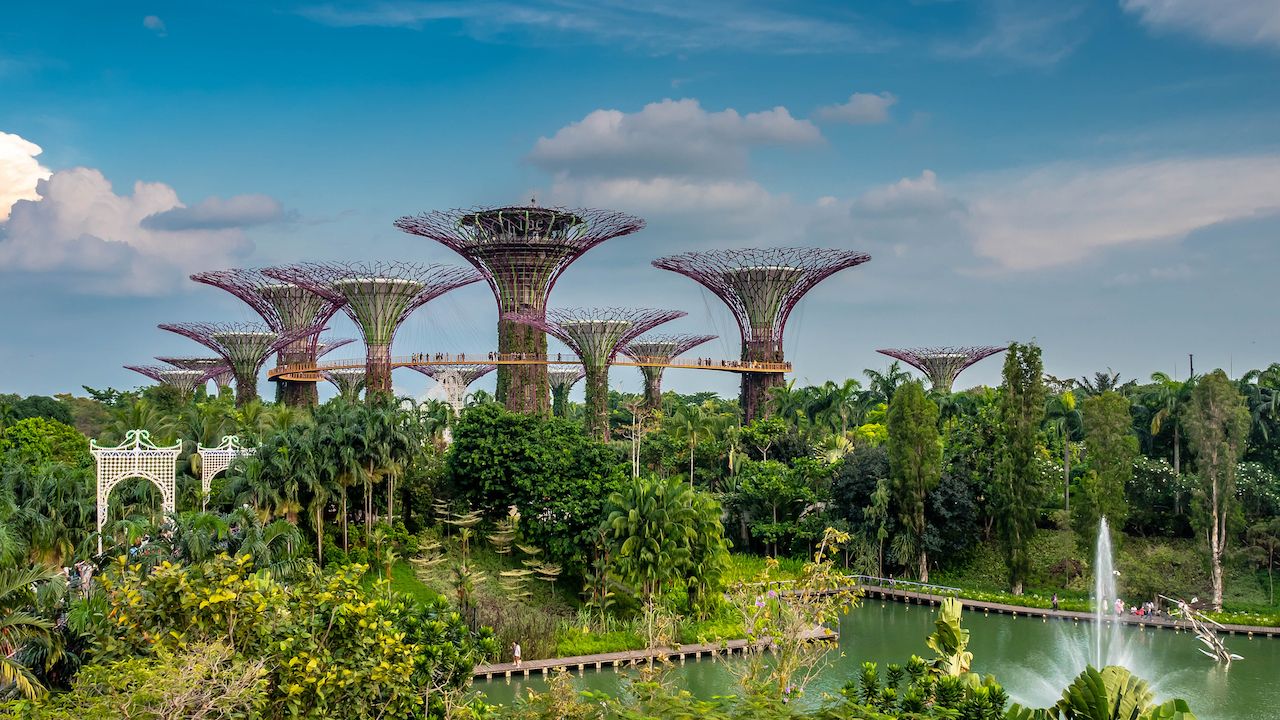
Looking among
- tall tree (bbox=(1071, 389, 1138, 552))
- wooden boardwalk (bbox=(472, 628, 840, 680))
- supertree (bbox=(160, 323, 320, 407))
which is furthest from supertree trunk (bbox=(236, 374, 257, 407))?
tall tree (bbox=(1071, 389, 1138, 552))

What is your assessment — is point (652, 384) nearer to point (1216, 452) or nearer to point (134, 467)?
point (1216, 452)

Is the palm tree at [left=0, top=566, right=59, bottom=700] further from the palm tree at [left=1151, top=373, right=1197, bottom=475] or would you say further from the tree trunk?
the palm tree at [left=1151, top=373, right=1197, bottom=475]

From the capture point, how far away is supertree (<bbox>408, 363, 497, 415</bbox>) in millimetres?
67875

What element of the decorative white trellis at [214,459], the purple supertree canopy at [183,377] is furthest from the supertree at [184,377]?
the decorative white trellis at [214,459]

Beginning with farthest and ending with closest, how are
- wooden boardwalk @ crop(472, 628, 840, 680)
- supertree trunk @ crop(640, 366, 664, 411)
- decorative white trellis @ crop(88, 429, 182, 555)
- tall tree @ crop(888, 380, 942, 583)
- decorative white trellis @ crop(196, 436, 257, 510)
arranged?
supertree trunk @ crop(640, 366, 664, 411), tall tree @ crop(888, 380, 942, 583), decorative white trellis @ crop(196, 436, 257, 510), decorative white trellis @ crop(88, 429, 182, 555), wooden boardwalk @ crop(472, 628, 840, 680)

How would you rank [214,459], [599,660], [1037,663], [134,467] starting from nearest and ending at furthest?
[599,660] → [1037,663] → [134,467] → [214,459]

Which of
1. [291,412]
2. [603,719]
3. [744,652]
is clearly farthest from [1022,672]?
[291,412]

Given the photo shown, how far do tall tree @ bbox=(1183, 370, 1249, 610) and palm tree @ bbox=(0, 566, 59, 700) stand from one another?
27.5 meters

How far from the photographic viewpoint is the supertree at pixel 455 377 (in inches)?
2672

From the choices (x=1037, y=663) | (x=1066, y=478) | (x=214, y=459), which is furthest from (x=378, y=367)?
(x=1037, y=663)

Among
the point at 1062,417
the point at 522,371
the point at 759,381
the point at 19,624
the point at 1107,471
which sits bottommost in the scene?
the point at 19,624

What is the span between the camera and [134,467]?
24.9 metres

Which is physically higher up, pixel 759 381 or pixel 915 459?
pixel 759 381

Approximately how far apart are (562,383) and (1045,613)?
50443 millimetres
